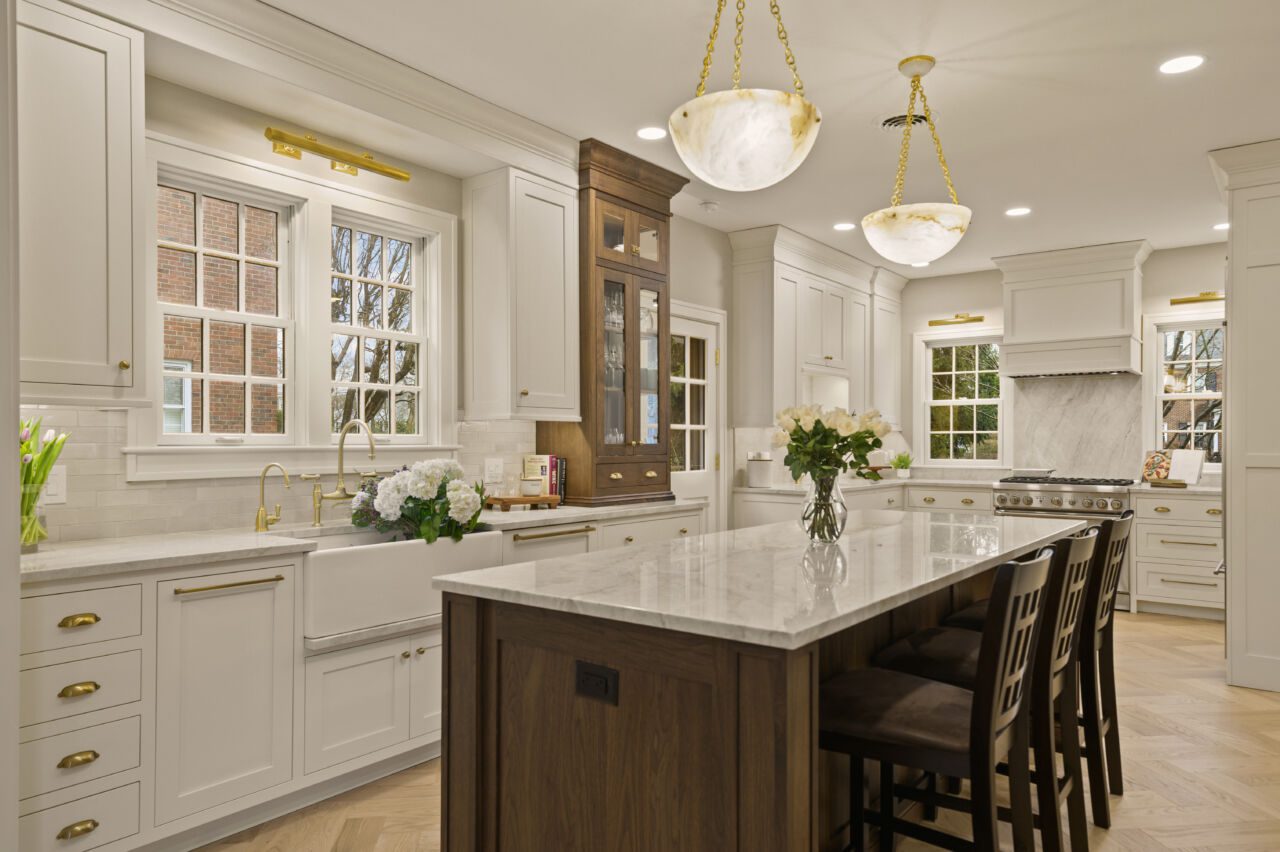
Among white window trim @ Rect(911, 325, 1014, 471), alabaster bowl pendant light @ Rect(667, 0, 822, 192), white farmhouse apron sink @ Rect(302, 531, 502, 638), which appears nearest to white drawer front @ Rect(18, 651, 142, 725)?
white farmhouse apron sink @ Rect(302, 531, 502, 638)

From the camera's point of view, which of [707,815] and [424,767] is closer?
[707,815]

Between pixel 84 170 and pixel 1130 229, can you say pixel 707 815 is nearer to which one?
pixel 84 170

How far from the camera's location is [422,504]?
3.20m

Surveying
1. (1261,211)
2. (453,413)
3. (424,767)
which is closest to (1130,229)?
(1261,211)

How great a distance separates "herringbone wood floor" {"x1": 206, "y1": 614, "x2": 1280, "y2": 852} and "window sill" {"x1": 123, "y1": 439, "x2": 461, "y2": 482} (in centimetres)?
125

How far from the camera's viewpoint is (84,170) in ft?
8.25

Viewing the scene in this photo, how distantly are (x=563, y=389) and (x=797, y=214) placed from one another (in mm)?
2225

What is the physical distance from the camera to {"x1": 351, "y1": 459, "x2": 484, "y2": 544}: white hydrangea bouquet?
3.17m

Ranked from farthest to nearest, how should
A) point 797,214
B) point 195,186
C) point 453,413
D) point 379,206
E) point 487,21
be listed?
point 797,214
point 453,413
point 379,206
point 195,186
point 487,21

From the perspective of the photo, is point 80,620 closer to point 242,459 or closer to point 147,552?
point 147,552

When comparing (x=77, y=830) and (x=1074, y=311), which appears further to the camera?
(x=1074, y=311)

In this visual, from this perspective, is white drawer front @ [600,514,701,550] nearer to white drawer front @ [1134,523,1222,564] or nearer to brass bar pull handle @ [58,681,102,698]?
brass bar pull handle @ [58,681,102,698]

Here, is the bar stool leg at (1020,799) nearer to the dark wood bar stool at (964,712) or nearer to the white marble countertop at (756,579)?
the dark wood bar stool at (964,712)

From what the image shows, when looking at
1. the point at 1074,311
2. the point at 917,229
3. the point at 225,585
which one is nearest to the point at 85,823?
the point at 225,585
